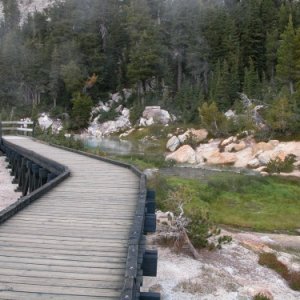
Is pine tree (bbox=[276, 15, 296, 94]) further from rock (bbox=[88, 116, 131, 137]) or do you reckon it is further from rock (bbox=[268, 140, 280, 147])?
rock (bbox=[88, 116, 131, 137])

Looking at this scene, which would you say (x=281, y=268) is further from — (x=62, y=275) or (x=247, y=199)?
(x=247, y=199)

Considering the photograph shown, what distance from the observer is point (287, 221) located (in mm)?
20906

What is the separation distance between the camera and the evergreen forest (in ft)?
197

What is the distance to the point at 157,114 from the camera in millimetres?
61062

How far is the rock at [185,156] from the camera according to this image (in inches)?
1580

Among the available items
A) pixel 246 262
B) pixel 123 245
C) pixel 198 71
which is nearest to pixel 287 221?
pixel 246 262

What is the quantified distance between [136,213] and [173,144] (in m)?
39.6

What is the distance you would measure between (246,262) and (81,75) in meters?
64.0

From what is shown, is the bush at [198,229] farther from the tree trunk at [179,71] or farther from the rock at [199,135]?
the tree trunk at [179,71]

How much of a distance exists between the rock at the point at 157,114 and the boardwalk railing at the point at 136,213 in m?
37.9

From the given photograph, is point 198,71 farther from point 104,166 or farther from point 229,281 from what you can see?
point 229,281

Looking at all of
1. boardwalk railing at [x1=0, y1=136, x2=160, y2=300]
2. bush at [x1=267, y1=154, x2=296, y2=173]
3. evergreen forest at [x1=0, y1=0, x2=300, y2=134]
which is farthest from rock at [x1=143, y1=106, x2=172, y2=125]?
boardwalk railing at [x1=0, y1=136, x2=160, y2=300]

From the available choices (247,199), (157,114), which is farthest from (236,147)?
(157,114)

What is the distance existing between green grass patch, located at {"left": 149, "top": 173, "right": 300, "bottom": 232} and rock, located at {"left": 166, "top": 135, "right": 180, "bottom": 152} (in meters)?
18.2
